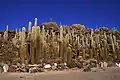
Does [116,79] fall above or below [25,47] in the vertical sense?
below

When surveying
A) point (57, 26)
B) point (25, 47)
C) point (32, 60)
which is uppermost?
point (57, 26)

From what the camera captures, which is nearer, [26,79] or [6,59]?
[26,79]

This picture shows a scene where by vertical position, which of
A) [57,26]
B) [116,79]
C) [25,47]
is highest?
[57,26]

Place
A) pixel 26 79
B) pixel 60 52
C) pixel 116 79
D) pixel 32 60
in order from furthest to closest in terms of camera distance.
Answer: pixel 60 52 → pixel 32 60 → pixel 26 79 → pixel 116 79

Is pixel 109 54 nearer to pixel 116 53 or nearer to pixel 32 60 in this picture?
pixel 116 53

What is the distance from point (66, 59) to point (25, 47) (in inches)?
122

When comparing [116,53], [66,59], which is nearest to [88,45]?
[116,53]

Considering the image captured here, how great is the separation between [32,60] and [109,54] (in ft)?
26.3

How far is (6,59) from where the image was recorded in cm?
1620

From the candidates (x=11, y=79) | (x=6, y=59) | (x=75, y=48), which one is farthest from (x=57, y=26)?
(x=11, y=79)

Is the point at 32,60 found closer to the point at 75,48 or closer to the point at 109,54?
the point at 75,48

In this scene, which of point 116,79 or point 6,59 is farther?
point 6,59

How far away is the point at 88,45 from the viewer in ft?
58.6

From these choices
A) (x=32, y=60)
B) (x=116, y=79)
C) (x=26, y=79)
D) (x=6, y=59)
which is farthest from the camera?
(x=6, y=59)
